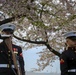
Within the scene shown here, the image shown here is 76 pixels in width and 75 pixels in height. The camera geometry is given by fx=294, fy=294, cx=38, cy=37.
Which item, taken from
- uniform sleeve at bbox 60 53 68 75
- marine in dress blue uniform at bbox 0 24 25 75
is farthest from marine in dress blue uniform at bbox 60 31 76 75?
marine in dress blue uniform at bbox 0 24 25 75

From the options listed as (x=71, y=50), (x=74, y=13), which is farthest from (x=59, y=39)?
(x=71, y=50)

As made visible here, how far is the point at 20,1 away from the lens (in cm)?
1009

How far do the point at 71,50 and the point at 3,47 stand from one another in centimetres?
114

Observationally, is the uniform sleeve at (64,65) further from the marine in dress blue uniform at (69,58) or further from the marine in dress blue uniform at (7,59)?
the marine in dress blue uniform at (7,59)

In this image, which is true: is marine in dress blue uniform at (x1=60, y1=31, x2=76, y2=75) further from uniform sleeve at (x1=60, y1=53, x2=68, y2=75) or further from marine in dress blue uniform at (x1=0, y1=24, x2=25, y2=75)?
marine in dress blue uniform at (x1=0, y1=24, x2=25, y2=75)

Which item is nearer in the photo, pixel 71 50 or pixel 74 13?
pixel 71 50

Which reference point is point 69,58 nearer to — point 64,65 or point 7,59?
point 64,65

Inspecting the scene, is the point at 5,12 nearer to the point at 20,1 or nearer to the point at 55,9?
the point at 20,1

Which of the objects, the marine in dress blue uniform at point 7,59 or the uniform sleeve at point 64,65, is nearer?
the uniform sleeve at point 64,65

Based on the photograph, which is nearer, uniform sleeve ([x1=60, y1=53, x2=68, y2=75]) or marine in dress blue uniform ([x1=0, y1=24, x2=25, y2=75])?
uniform sleeve ([x1=60, y1=53, x2=68, y2=75])

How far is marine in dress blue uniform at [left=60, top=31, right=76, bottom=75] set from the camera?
4711 mm

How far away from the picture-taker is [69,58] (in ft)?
15.8

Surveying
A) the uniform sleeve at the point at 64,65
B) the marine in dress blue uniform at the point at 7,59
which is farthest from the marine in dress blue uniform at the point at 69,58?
the marine in dress blue uniform at the point at 7,59

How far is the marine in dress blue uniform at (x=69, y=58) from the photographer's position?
4711 mm
